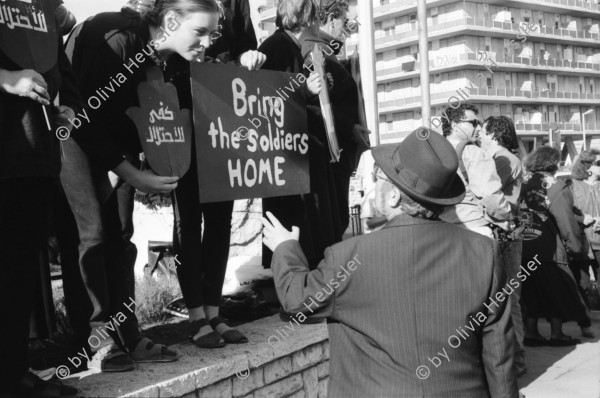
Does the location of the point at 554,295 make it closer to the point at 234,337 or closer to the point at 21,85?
the point at 234,337

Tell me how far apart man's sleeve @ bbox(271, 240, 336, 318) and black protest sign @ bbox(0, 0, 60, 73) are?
123 cm

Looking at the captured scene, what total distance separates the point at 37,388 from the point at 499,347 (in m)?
1.80

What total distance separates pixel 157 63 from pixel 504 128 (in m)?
3.50

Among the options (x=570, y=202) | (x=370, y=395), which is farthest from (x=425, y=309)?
(x=570, y=202)

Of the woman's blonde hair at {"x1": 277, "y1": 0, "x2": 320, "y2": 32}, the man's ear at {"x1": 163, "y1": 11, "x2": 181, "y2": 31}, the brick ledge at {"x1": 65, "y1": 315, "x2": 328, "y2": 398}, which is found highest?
the woman's blonde hair at {"x1": 277, "y1": 0, "x2": 320, "y2": 32}

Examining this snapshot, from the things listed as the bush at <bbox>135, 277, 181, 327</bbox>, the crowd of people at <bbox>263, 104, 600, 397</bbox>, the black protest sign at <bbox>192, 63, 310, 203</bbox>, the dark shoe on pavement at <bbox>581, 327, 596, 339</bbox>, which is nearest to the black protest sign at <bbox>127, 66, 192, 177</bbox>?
the black protest sign at <bbox>192, 63, 310, 203</bbox>

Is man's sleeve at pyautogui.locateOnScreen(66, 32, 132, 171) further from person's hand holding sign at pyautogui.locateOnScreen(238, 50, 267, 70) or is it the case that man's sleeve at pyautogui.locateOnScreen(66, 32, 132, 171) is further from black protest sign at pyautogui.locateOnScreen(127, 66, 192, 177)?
person's hand holding sign at pyautogui.locateOnScreen(238, 50, 267, 70)

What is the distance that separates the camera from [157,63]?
394 cm

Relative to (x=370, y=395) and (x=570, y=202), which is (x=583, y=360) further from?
(x=370, y=395)

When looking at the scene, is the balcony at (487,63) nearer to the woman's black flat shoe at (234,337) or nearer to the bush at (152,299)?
the bush at (152,299)

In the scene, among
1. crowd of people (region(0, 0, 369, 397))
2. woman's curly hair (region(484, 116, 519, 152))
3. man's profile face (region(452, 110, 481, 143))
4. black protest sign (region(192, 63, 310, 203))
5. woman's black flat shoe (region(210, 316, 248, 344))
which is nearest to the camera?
crowd of people (region(0, 0, 369, 397))

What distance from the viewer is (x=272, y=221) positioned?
111 inches

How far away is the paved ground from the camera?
5.76m

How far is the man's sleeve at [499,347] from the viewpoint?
2.67m
